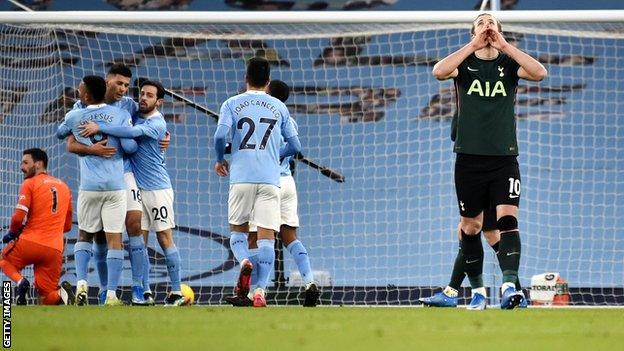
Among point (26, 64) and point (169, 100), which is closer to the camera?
point (26, 64)

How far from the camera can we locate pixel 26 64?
506 inches

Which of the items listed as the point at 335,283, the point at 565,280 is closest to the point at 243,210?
the point at 335,283

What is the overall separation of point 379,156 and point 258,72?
17.4 feet

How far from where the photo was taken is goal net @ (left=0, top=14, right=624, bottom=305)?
1357 centimetres

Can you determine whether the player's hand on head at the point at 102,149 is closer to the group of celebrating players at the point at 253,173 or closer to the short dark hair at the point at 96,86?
the group of celebrating players at the point at 253,173

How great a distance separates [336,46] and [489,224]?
5976 mm

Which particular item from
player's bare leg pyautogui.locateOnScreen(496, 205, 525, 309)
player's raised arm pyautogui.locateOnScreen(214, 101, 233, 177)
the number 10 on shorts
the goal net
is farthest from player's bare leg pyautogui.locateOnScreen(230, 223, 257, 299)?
the goal net

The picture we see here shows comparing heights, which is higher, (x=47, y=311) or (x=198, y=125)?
(x=198, y=125)

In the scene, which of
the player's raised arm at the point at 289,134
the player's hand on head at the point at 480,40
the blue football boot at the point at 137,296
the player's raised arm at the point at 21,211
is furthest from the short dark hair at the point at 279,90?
the player's hand on head at the point at 480,40

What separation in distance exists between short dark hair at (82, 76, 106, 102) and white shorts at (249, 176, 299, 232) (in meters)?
1.72

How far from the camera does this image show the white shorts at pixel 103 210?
363 inches

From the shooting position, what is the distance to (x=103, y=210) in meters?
9.25

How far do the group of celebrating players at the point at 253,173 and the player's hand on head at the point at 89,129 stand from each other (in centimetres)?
1

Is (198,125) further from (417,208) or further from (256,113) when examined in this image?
(256,113)
